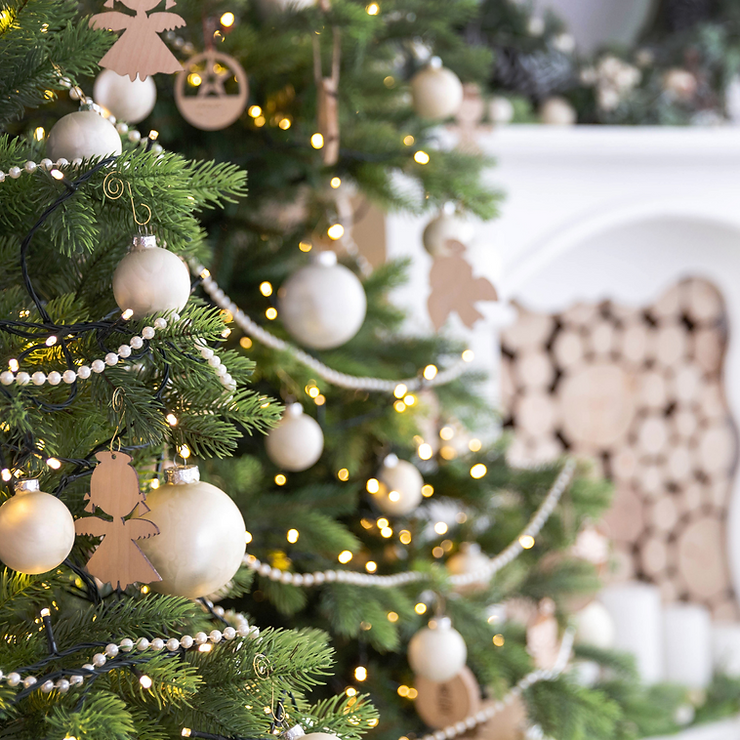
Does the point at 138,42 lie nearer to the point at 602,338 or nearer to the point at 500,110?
the point at 500,110

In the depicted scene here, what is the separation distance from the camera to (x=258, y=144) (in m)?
0.78

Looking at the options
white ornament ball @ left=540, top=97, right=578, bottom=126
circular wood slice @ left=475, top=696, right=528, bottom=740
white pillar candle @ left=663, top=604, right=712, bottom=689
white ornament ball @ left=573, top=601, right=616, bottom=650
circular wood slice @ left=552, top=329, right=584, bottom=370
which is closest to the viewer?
circular wood slice @ left=475, top=696, right=528, bottom=740

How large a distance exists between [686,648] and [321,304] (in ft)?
4.11

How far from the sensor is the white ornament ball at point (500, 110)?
1.23 metres

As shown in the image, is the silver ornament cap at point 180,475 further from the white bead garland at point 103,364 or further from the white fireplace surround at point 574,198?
the white fireplace surround at point 574,198

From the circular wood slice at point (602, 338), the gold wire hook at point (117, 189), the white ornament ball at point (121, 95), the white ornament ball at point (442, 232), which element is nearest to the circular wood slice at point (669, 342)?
the circular wood slice at point (602, 338)

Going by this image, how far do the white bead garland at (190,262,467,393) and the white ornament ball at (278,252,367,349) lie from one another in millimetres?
23

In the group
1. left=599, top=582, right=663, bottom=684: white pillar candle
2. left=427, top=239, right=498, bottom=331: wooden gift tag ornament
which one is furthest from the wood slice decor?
left=427, top=239, right=498, bottom=331: wooden gift tag ornament

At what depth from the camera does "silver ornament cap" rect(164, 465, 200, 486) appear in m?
0.40

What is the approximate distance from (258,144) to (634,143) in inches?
31.4

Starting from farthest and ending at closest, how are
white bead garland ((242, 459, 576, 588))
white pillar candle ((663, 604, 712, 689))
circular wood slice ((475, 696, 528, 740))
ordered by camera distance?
white pillar candle ((663, 604, 712, 689))
circular wood slice ((475, 696, 528, 740))
white bead garland ((242, 459, 576, 588))

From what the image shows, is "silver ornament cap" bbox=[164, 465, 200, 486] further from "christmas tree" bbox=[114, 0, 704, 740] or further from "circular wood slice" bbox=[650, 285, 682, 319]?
"circular wood slice" bbox=[650, 285, 682, 319]

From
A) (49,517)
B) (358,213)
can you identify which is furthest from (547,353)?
(49,517)

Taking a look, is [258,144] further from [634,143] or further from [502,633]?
[634,143]
